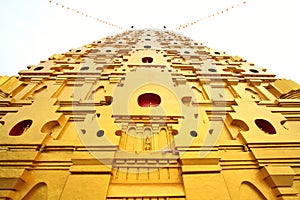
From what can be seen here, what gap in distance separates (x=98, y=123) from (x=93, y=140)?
57cm

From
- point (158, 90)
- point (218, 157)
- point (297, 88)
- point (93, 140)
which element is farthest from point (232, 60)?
point (93, 140)

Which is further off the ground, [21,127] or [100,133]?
[21,127]

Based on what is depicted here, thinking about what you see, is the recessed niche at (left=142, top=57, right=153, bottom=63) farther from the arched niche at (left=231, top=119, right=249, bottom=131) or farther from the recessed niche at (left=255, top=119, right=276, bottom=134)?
the recessed niche at (left=255, top=119, right=276, bottom=134)

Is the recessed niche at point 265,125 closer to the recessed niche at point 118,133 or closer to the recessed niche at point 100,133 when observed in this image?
the recessed niche at point 118,133

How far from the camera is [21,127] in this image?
5277mm

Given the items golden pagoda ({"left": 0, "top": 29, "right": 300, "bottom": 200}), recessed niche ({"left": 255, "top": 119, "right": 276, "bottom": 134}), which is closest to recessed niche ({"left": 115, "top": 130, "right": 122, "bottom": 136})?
golden pagoda ({"left": 0, "top": 29, "right": 300, "bottom": 200})

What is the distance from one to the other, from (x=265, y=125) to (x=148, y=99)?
3.05 metres

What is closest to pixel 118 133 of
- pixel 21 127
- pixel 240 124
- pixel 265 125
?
pixel 21 127

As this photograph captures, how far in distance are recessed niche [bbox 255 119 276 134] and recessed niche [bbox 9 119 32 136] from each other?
537cm

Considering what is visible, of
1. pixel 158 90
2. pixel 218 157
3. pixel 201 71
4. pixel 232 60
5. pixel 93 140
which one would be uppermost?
pixel 232 60

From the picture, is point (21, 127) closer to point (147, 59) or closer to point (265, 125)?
point (147, 59)

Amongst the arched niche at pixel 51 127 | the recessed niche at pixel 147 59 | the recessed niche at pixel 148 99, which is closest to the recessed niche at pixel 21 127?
the arched niche at pixel 51 127

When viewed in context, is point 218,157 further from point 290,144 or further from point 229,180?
point 290,144

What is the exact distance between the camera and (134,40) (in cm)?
1225
